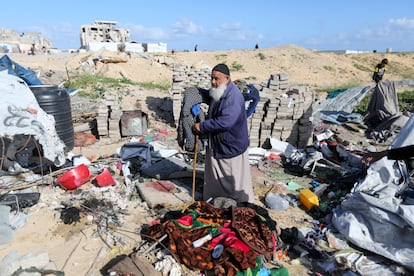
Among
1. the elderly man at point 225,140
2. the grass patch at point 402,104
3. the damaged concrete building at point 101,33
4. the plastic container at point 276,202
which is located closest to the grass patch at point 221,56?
the grass patch at point 402,104

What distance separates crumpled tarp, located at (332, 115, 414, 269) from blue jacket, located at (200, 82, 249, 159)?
1477mm

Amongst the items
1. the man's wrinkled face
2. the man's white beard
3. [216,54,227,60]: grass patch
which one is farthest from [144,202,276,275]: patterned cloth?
[216,54,227,60]: grass patch

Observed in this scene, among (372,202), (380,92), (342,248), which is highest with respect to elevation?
(380,92)

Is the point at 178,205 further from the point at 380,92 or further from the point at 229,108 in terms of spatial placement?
the point at 380,92

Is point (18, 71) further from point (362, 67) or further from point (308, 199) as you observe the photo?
point (362, 67)

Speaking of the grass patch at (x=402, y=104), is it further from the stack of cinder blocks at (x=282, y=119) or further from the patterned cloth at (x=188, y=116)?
the patterned cloth at (x=188, y=116)

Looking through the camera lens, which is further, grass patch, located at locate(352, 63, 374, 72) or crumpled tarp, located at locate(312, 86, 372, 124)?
grass patch, located at locate(352, 63, 374, 72)

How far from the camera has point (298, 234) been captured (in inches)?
135

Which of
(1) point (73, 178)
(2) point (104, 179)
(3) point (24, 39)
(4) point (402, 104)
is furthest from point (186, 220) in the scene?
(3) point (24, 39)

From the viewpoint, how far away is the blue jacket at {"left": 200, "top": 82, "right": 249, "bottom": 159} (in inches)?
131

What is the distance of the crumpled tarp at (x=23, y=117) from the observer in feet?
11.9

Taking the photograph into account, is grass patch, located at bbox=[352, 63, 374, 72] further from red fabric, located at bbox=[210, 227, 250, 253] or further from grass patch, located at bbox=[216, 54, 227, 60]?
red fabric, located at bbox=[210, 227, 250, 253]

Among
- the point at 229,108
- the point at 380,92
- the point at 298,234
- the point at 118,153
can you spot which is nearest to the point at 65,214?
the point at 118,153

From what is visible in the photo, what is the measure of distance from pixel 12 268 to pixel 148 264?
1221mm
